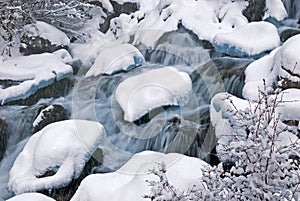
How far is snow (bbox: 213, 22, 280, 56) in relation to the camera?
6429 millimetres

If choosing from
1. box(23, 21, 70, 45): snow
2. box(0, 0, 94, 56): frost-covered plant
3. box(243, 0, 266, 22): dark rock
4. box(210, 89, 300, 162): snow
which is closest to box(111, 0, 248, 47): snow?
box(243, 0, 266, 22): dark rock

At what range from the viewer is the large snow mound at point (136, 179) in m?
3.62

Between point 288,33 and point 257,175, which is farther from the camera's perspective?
point 288,33

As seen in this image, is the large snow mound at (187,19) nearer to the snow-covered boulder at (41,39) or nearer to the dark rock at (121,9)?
the dark rock at (121,9)

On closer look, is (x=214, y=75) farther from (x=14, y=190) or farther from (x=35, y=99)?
(x=14, y=190)

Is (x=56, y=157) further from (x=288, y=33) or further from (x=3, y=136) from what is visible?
Result: (x=288, y=33)

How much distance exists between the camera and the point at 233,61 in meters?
6.36

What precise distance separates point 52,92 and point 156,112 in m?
2.13

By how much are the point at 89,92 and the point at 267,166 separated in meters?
4.90

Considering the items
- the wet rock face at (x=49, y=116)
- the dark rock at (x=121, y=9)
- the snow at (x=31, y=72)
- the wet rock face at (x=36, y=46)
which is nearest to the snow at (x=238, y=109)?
the wet rock face at (x=49, y=116)

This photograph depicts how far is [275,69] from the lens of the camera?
17.0 ft

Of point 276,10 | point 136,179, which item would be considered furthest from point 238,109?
point 276,10

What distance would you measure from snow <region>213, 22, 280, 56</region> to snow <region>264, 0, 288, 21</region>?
738 millimetres

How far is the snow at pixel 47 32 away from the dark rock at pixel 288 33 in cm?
366
